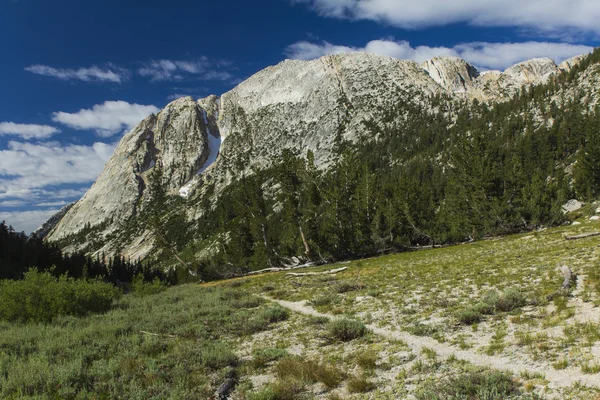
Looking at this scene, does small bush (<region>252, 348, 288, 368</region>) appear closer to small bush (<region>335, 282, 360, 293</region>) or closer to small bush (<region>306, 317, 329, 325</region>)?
small bush (<region>306, 317, 329, 325</region>)

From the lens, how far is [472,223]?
4841 cm

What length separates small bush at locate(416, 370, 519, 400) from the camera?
583 cm

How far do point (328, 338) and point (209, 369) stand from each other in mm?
4078

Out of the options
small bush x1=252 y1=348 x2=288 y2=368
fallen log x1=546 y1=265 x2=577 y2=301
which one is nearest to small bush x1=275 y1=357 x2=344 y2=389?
small bush x1=252 y1=348 x2=288 y2=368

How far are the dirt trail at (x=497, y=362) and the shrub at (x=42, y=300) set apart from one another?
17.8 meters

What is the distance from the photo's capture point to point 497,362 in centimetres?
740

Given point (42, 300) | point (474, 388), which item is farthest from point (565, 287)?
point (42, 300)

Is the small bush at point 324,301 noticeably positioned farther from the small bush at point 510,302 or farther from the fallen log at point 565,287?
the fallen log at point 565,287

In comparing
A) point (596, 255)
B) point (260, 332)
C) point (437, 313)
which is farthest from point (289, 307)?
point (596, 255)

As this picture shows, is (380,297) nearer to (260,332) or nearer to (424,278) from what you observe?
(424,278)

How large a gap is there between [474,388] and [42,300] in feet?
70.4

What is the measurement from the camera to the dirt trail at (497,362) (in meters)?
6.01

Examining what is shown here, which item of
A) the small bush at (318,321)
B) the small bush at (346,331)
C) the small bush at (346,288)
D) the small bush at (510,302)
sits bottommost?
the small bush at (346,288)

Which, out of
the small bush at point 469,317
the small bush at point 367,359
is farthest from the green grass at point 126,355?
the small bush at point 469,317
